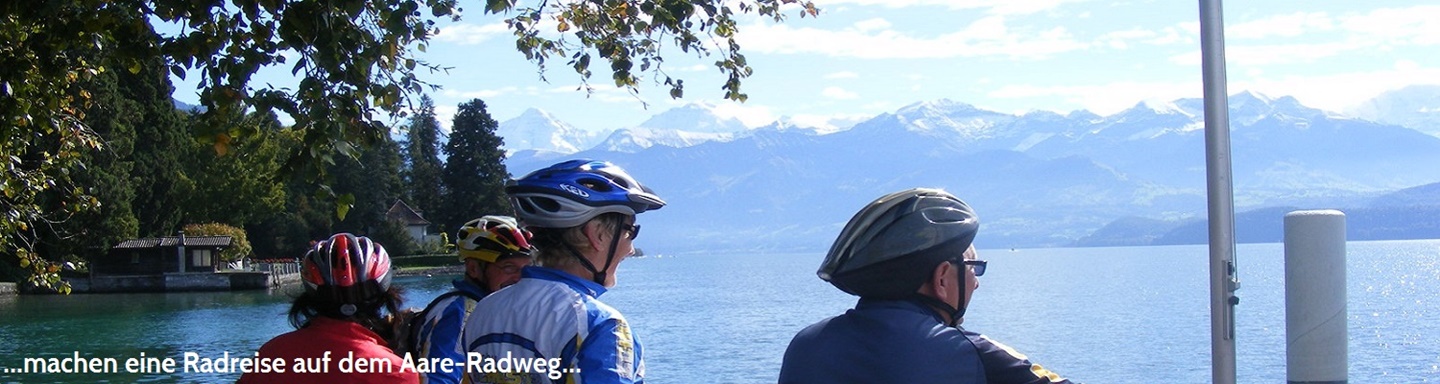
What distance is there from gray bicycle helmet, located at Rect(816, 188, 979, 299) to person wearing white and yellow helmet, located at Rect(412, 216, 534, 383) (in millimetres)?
1930

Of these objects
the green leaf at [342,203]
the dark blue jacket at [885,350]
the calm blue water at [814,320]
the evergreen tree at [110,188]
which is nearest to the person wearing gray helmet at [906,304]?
the dark blue jacket at [885,350]

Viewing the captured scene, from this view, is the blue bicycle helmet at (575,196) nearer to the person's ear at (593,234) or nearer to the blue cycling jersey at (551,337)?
the person's ear at (593,234)

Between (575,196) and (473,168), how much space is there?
304ft

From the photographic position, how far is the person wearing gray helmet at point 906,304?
8.74ft

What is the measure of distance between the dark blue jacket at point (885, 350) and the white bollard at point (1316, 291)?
3529 millimetres

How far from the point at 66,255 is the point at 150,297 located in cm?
1123

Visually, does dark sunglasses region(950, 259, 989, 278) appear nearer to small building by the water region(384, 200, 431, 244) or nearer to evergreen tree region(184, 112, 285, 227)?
evergreen tree region(184, 112, 285, 227)

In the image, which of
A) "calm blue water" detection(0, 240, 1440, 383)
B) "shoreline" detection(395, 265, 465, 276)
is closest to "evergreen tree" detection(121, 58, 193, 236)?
"calm blue water" detection(0, 240, 1440, 383)

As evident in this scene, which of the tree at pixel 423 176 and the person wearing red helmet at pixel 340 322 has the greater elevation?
the tree at pixel 423 176

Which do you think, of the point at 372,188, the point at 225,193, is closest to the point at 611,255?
the point at 225,193

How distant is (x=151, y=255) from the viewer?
240ft

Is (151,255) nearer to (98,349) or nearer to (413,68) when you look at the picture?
(98,349)

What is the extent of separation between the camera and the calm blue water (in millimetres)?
34250

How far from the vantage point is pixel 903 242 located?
2.79 m
